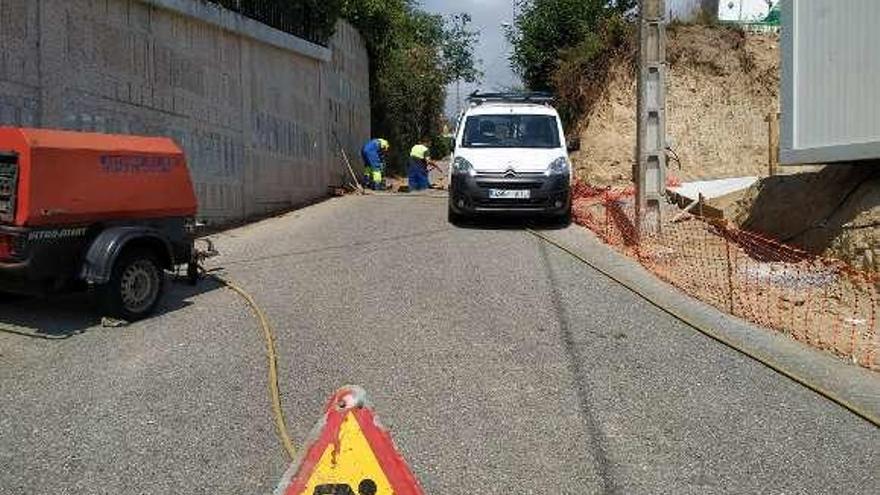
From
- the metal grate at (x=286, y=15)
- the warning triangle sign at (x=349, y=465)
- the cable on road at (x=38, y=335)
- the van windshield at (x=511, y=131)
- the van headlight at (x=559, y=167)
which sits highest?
the metal grate at (x=286, y=15)

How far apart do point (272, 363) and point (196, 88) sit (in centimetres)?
830

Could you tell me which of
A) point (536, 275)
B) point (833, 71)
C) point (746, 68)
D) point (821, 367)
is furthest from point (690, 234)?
point (746, 68)

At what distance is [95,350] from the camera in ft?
21.1

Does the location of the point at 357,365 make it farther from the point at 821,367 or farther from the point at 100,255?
the point at 821,367

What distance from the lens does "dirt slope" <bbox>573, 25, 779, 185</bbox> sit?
22.6 m

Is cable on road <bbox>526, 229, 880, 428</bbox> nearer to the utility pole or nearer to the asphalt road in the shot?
the asphalt road

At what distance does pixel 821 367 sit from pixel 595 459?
8.99ft

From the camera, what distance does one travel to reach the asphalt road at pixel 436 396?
14.1 feet

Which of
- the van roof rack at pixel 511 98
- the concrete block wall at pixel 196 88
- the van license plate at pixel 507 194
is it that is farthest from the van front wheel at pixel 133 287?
the van roof rack at pixel 511 98

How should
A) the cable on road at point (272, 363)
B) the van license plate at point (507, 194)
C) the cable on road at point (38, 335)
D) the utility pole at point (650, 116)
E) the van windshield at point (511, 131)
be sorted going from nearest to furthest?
1. the cable on road at point (272, 363)
2. the cable on road at point (38, 335)
3. the utility pole at point (650, 116)
4. the van license plate at point (507, 194)
5. the van windshield at point (511, 131)

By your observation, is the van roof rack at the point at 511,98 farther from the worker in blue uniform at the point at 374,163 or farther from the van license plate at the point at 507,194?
the worker in blue uniform at the point at 374,163

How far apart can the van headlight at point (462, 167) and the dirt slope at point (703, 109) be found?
9.62 metres

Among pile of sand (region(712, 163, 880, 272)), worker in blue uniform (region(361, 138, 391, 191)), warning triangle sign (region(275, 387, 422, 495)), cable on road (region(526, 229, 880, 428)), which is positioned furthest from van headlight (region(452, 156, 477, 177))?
warning triangle sign (region(275, 387, 422, 495))

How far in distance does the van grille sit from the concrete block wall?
2946 mm
